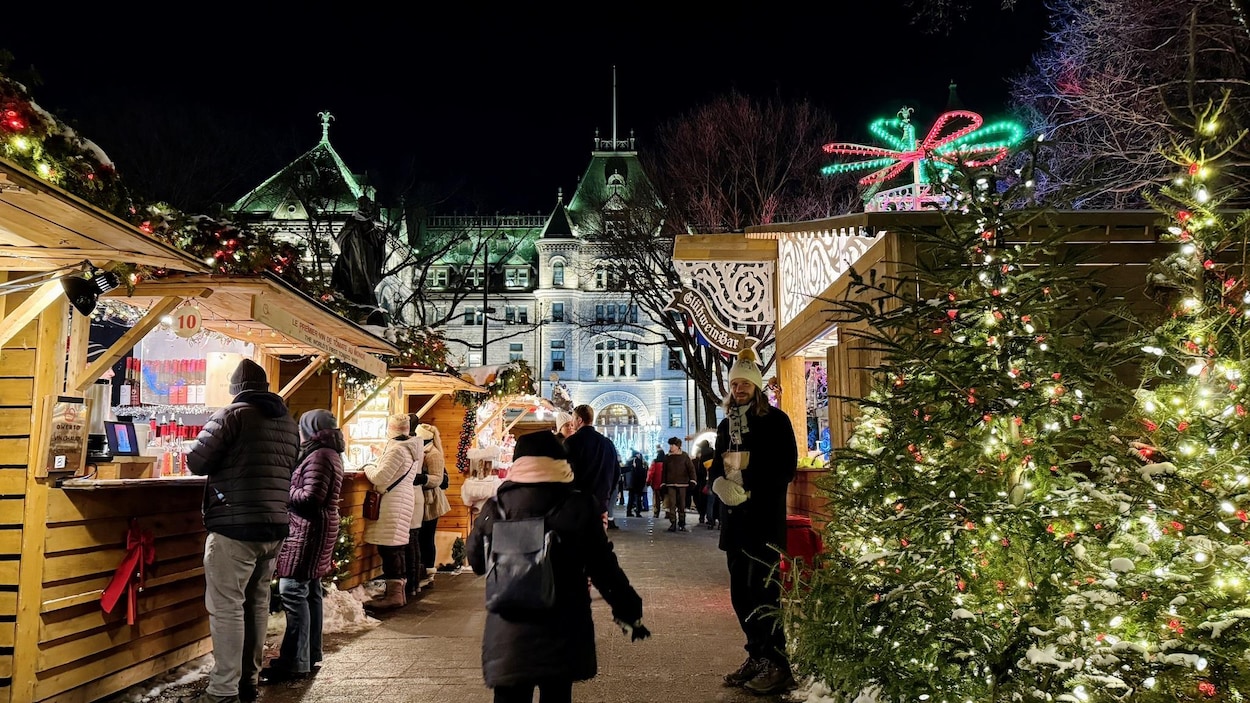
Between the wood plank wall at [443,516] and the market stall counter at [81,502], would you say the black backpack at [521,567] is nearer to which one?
the market stall counter at [81,502]

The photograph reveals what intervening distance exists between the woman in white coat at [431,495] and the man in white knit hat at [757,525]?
17.7ft

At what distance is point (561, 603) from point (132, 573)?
11.0ft

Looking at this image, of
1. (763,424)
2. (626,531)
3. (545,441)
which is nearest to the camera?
(545,441)

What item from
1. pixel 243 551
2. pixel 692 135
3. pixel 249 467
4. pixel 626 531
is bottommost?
pixel 626 531

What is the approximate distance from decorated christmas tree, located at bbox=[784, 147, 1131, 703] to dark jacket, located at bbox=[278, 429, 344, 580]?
344cm

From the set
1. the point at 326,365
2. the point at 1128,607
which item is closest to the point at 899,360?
the point at 1128,607

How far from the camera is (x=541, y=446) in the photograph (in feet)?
12.0

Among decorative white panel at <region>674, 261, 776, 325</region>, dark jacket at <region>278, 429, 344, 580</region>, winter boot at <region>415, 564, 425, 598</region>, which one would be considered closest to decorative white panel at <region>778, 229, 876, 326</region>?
decorative white panel at <region>674, 261, 776, 325</region>

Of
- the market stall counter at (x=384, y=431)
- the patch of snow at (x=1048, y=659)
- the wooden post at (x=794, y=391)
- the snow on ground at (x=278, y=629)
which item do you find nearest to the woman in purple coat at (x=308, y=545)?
the snow on ground at (x=278, y=629)

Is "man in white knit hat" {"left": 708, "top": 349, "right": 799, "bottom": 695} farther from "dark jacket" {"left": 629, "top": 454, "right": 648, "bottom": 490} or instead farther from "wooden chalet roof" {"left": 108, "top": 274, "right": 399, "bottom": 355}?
"dark jacket" {"left": 629, "top": 454, "right": 648, "bottom": 490}

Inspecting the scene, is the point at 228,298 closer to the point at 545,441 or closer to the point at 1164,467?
the point at 545,441

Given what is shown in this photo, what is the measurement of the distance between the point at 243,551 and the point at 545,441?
98.4 inches

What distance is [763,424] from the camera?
18.6 ft

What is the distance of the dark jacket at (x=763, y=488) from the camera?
552cm
